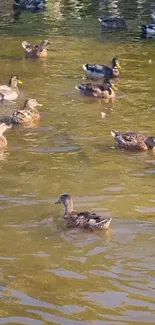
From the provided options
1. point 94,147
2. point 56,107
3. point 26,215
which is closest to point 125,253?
point 26,215

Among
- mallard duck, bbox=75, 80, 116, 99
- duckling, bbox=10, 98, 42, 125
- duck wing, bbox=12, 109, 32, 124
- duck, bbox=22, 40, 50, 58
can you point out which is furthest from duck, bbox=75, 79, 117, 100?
duck, bbox=22, 40, 50, 58

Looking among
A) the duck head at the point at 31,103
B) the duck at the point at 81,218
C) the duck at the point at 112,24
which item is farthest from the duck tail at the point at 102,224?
the duck at the point at 112,24

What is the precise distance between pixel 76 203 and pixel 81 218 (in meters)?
1.02

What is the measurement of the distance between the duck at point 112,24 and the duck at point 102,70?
6386mm

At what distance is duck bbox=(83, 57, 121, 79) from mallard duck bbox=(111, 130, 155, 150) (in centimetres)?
518

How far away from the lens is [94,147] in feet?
43.3

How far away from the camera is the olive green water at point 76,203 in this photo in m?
7.97

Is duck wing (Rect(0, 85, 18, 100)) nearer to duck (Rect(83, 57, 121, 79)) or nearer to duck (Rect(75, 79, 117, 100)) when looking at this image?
duck (Rect(75, 79, 117, 100))

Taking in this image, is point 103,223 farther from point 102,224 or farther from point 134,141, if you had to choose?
point 134,141

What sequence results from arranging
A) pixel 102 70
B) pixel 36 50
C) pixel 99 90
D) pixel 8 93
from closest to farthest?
pixel 8 93 → pixel 99 90 → pixel 102 70 → pixel 36 50

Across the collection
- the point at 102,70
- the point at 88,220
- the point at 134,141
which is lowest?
the point at 102,70

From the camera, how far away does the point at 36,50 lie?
2045 cm

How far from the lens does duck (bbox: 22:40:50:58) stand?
809 inches

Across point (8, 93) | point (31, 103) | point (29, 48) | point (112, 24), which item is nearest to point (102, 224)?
point (31, 103)
